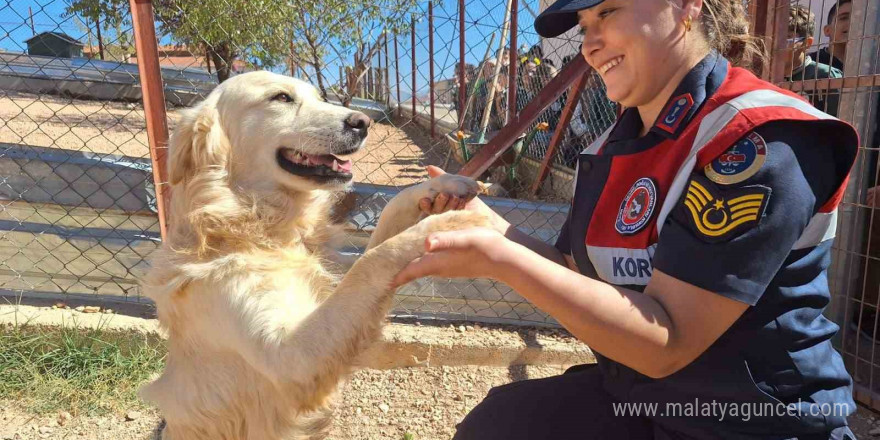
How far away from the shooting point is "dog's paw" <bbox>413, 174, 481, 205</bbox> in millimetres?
1878

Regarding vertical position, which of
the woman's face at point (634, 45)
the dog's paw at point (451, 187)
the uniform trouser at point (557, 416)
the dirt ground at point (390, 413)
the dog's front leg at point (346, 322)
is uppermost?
the woman's face at point (634, 45)

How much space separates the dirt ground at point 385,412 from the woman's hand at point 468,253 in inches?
69.3

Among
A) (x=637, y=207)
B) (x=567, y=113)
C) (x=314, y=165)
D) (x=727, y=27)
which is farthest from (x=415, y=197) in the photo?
(x=567, y=113)

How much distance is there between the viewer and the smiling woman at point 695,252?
1.23 metres

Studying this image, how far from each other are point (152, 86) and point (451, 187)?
1.89 meters

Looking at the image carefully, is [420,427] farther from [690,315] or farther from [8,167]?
[8,167]

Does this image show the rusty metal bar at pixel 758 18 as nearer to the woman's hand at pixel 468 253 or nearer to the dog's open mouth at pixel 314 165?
the dog's open mouth at pixel 314 165

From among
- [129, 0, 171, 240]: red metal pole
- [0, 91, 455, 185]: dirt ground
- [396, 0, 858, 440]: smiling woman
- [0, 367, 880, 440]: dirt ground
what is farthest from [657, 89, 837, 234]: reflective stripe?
[0, 91, 455, 185]: dirt ground

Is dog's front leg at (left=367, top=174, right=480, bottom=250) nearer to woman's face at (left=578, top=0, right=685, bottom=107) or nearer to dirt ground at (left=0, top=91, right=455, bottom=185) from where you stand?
woman's face at (left=578, top=0, right=685, bottom=107)

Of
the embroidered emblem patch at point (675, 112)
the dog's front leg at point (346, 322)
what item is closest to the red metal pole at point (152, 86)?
the dog's front leg at point (346, 322)

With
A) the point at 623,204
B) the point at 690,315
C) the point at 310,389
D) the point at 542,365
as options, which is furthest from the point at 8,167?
the point at 690,315

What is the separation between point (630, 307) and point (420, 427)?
194 centimetres

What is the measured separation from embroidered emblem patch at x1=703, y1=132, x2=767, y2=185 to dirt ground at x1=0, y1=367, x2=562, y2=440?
210 centimetres
